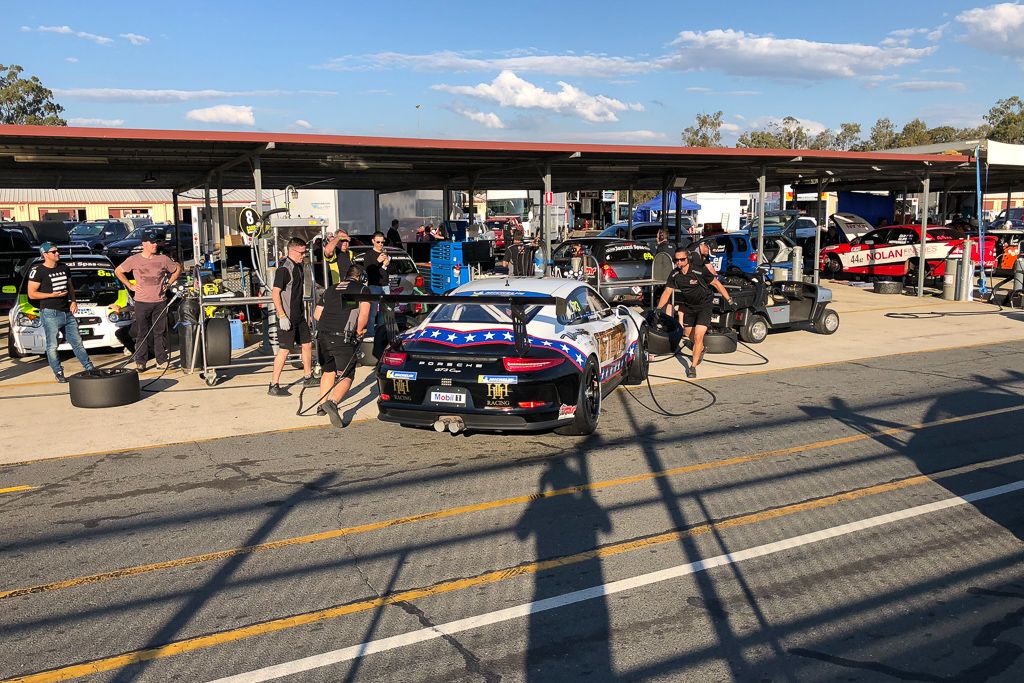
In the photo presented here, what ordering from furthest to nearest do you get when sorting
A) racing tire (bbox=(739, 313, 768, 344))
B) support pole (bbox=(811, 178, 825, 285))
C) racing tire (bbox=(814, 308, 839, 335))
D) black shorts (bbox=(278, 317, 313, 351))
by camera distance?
support pole (bbox=(811, 178, 825, 285)) → racing tire (bbox=(814, 308, 839, 335)) → racing tire (bbox=(739, 313, 768, 344)) → black shorts (bbox=(278, 317, 313, 351))

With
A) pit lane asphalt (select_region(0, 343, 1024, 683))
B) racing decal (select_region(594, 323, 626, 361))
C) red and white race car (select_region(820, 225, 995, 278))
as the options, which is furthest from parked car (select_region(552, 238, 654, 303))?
pit lane asphalt (select_region(0, 343, 1024, 683))

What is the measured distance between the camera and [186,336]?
11641 millimetres

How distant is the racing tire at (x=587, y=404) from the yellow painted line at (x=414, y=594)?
2.18m

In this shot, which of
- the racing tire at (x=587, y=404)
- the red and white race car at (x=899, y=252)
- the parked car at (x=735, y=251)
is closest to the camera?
the racing tire at (x=587, y=404)

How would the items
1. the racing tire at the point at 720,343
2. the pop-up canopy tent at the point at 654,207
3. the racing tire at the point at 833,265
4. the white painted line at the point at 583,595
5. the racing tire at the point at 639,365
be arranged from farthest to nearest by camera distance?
the pop-up canopy tent at the point at 654,207 < the racing tire at the point at 833,265 < the racing tire at the point at 720,343 < the racing tire at the point at 639,365 < the white painted line at the point at 583,595

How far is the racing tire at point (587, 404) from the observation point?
7848 millimetres

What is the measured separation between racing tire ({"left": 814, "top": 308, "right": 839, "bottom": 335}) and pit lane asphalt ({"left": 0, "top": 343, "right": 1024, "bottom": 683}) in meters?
6.55

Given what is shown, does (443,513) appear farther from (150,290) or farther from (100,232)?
(100,232)

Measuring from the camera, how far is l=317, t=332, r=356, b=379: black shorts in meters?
8.72

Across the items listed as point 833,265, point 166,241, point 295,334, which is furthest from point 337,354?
point 166,241

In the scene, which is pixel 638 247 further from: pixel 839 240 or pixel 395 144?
pixel 839 240

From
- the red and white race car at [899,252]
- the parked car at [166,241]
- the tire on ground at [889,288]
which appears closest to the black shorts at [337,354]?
Result: the tire on ground at [889,288]

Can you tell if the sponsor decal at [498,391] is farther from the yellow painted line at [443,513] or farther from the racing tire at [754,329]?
the racing tire at [754,329]

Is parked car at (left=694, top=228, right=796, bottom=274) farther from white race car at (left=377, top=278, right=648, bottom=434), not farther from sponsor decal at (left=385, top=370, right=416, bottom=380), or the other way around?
sponsor decal at (left=385, top=370, right=416, bottom=380)
